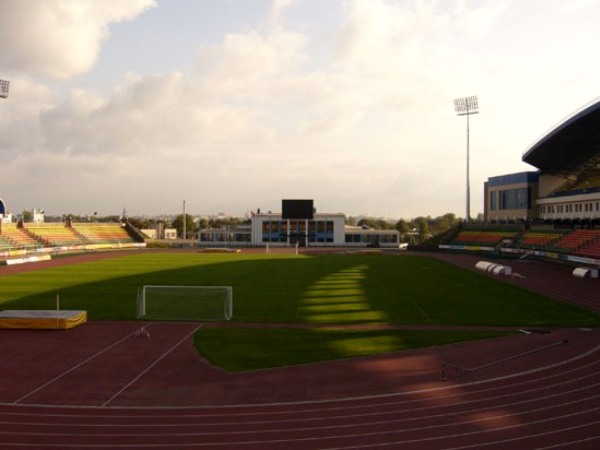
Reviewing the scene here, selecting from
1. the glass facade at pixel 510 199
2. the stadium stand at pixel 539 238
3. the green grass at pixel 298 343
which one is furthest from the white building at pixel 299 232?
the green grass at pixel 298 343

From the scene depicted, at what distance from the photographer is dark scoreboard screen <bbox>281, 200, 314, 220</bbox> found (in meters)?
102

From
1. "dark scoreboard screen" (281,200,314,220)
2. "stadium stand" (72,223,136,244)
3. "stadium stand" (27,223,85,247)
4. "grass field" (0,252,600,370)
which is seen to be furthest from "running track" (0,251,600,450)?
"dark scoreboard screen" (281,200,314,220)

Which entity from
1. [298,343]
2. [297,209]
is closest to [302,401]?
[298,343]

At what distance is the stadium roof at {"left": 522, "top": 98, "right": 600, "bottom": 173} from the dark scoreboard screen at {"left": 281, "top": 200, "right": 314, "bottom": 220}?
140ft

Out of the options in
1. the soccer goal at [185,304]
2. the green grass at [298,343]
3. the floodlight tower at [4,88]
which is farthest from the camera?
the floodlight tower at [4,88]

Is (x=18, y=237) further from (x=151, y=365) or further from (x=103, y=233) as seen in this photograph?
(x=151, y=365)

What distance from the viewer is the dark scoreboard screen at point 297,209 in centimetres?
10169

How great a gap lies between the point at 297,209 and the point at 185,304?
70.8 meters

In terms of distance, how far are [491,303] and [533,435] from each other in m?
21.8

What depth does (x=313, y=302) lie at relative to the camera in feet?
109

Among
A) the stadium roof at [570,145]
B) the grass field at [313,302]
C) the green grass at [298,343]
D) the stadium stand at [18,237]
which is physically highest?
the stadium roof at [570,145]

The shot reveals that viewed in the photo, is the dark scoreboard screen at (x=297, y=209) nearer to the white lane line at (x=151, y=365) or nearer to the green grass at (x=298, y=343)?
the white lane line at (x=151, y=365)

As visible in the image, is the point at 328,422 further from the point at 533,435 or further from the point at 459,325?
the point at 459,325

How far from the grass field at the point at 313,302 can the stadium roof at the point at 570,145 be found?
21.3 metres
